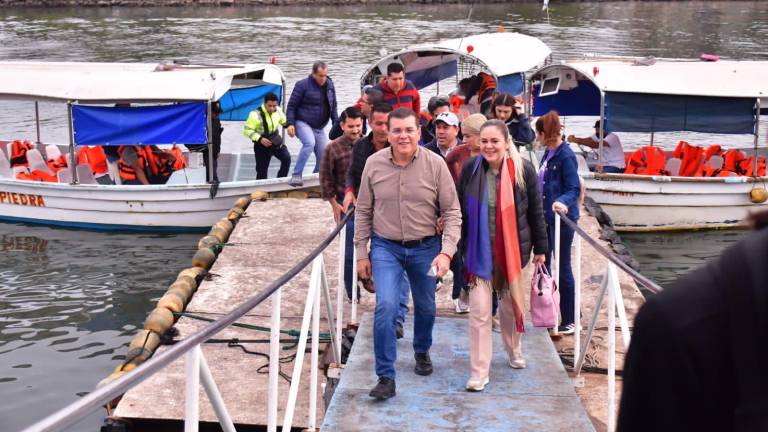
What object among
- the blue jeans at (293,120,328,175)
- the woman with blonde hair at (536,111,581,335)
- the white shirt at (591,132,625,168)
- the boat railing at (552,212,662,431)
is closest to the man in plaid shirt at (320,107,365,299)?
the woman with blonde hair at (536,111,581,335)

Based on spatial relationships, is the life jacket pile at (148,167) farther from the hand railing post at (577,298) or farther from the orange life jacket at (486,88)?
the hand railing post at (577,298)

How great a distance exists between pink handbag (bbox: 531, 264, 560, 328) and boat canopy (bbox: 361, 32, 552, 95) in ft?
34.1

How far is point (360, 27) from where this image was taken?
52531mm

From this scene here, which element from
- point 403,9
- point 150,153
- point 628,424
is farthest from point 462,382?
point 403,9

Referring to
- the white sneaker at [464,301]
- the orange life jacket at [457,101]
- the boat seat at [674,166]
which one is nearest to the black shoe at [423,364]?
the white sneaker at [464,301]

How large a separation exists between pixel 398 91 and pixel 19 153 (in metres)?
8.33

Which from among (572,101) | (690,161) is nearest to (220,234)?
(690,161)

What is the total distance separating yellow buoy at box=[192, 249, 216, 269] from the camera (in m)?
11.8

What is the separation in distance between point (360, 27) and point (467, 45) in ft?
116

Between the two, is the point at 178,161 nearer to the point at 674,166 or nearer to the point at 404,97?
the point at 404,97

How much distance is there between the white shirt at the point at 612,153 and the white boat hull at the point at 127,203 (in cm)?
494

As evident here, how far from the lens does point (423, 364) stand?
670 cm

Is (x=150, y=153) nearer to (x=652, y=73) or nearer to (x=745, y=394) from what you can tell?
(x=652, y=73)

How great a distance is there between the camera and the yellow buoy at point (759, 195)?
15.9 metres
